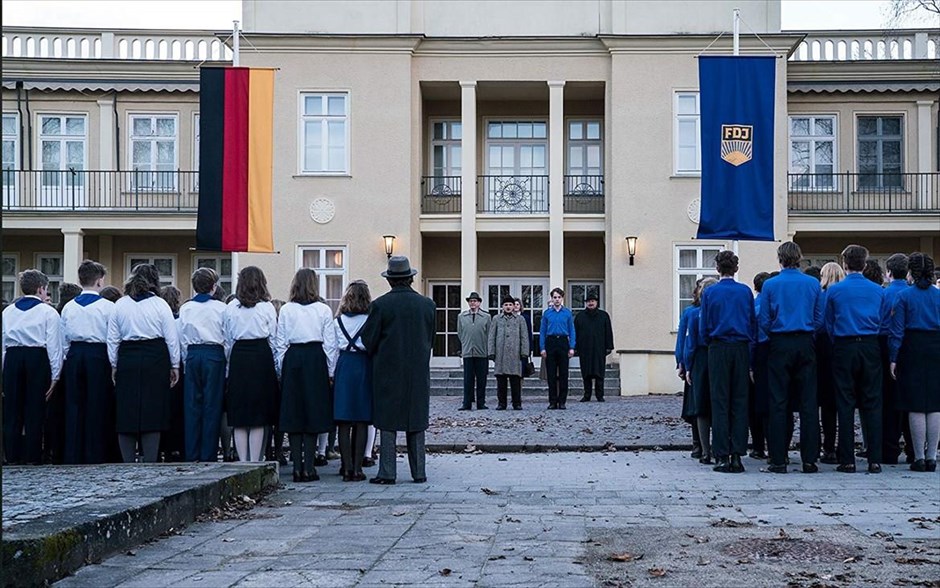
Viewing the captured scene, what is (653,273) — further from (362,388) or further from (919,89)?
(362,388)

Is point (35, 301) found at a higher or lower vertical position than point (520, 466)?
higher

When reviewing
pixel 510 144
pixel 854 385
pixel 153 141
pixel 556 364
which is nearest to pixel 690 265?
pixel 510 144

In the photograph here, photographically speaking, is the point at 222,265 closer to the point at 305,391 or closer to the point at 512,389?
the point at 512,389

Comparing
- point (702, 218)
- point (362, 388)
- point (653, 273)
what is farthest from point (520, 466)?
point (653, 273)

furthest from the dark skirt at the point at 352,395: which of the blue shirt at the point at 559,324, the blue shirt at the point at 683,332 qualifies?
the blue shirt at the point at 559,324

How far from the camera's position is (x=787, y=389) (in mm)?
10961

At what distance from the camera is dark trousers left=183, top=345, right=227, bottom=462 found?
10594 mm

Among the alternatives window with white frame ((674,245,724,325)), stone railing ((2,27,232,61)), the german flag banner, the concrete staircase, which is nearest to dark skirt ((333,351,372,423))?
the german flag banner

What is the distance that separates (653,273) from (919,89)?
340 inches

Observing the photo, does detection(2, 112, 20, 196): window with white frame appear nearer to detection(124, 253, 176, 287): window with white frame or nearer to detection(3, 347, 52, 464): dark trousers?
detection(124, 253, 176, 287): window with white frame

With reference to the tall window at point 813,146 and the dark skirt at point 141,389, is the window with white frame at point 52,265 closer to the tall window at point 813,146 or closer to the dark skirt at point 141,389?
the tall window at point 813,146

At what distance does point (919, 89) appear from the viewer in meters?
29.9

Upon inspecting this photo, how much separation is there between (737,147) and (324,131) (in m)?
12.3

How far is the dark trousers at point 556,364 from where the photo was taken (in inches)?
821
